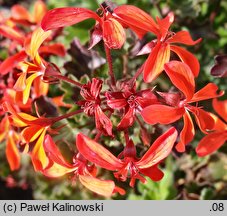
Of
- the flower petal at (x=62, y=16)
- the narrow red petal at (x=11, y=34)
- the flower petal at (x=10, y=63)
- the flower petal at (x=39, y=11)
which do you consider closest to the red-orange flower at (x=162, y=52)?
the flower petal at (x=62, y=16)

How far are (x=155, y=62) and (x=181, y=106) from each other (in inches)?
→ 7.1

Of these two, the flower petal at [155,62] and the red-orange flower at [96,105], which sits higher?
the flower petal at [155,62]

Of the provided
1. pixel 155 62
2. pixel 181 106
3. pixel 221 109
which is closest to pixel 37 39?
pixel 155 62

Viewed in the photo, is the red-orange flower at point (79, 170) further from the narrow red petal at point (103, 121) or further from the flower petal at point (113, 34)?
the flower petal at point (113, 34)

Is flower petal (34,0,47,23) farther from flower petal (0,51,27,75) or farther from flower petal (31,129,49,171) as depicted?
flower petal (31,129,49,171)

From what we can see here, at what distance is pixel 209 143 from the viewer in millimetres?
1906

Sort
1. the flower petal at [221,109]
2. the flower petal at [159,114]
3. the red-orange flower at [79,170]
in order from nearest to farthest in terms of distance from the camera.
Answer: the flower petal at [159,114] → the red-orange flower at [79,170] → the flower petal at [221,109]

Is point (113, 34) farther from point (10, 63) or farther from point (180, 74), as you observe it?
point (10, 63)

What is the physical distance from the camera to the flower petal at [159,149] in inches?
61.7

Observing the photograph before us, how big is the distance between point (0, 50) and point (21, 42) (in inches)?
36.3

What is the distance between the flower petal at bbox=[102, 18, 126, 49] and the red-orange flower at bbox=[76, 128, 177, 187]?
0.30 meters

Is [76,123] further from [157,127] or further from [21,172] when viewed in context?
[21,172]

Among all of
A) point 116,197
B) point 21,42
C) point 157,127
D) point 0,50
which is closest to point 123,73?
point 157,127

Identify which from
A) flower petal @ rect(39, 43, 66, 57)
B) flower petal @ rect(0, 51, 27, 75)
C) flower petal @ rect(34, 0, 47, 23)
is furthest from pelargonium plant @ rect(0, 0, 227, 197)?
flower petal @ rect(34, 0, 47, 23)
